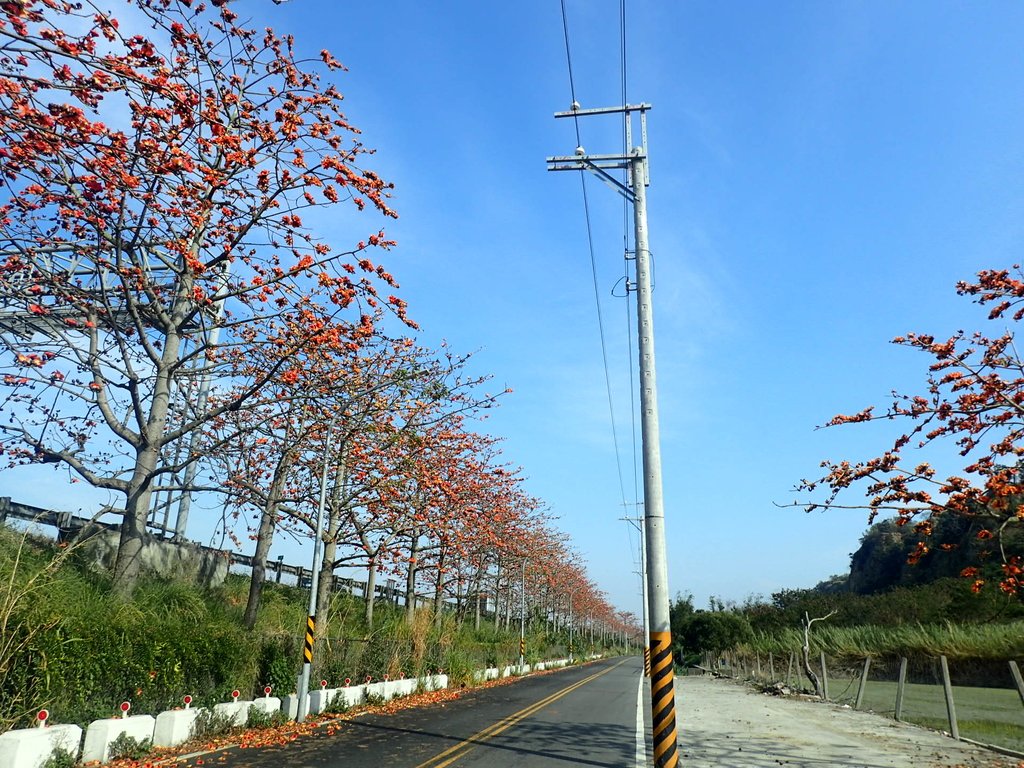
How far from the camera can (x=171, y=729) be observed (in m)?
11.3

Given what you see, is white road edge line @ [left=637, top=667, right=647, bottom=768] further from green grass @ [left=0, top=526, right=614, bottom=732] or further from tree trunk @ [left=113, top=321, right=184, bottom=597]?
tree trunk @ [left=113, top=321, right=184, bottom=597]

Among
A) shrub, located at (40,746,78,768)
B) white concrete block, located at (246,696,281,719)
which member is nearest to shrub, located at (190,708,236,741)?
white concrete block, located at (246,696,281,719)

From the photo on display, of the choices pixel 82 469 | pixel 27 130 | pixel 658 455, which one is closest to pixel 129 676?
pixel 82 469

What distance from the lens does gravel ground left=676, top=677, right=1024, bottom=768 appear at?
11.6m

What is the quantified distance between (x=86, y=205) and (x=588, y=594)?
86.4 m

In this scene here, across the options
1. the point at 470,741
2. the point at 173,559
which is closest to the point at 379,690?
the point at 173,559

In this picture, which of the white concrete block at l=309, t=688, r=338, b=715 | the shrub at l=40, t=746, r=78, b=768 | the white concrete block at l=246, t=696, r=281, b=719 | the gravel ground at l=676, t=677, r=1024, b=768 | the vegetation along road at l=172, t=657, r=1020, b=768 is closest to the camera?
the shrub at l=40, t=746, r=78, b=768

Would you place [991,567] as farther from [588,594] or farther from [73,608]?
[588,594]

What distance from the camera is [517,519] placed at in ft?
132

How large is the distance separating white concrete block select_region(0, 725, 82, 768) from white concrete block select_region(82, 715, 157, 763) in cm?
29

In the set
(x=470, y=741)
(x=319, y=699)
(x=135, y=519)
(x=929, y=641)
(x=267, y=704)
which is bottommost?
(x=470, y=741)

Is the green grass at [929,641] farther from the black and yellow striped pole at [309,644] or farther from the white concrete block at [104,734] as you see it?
the white concrete block at [104,734]

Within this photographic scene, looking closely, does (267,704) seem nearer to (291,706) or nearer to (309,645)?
(291,706)

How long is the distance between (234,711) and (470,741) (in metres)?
4.72
